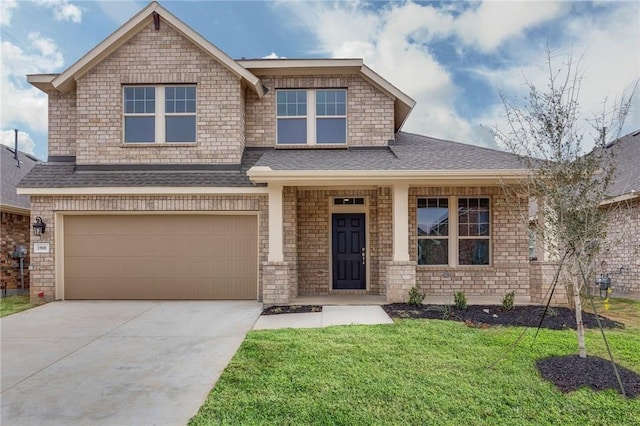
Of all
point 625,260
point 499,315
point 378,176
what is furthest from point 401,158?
point 625,260

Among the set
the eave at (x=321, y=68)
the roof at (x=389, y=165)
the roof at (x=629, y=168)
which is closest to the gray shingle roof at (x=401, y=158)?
the roof at (x=389, y=165)

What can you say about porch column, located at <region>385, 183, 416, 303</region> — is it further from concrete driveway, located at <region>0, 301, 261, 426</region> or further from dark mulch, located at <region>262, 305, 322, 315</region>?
concrete driveway, located at <region>0, 301, 261, 426</region>

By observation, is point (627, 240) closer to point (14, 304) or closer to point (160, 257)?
point (160, 257)

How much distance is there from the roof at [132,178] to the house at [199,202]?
0.04 metres

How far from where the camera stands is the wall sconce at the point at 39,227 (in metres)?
9.89

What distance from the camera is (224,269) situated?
10117 mm

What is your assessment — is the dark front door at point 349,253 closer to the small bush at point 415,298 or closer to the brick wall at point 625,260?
the small bush at point 415,298

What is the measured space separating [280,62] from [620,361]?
9.63 metres

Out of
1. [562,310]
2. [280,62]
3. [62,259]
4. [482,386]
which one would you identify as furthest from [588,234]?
[62,259]

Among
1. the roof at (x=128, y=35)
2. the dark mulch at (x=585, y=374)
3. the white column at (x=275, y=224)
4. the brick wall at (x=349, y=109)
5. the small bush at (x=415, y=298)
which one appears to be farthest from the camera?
the brick wall at (x=349, y=109)

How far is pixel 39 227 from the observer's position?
990 cm

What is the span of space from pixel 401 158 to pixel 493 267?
12.1ft

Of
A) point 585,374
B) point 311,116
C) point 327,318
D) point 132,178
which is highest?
point 311,116

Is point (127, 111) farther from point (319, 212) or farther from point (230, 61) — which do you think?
point (319, 212)
